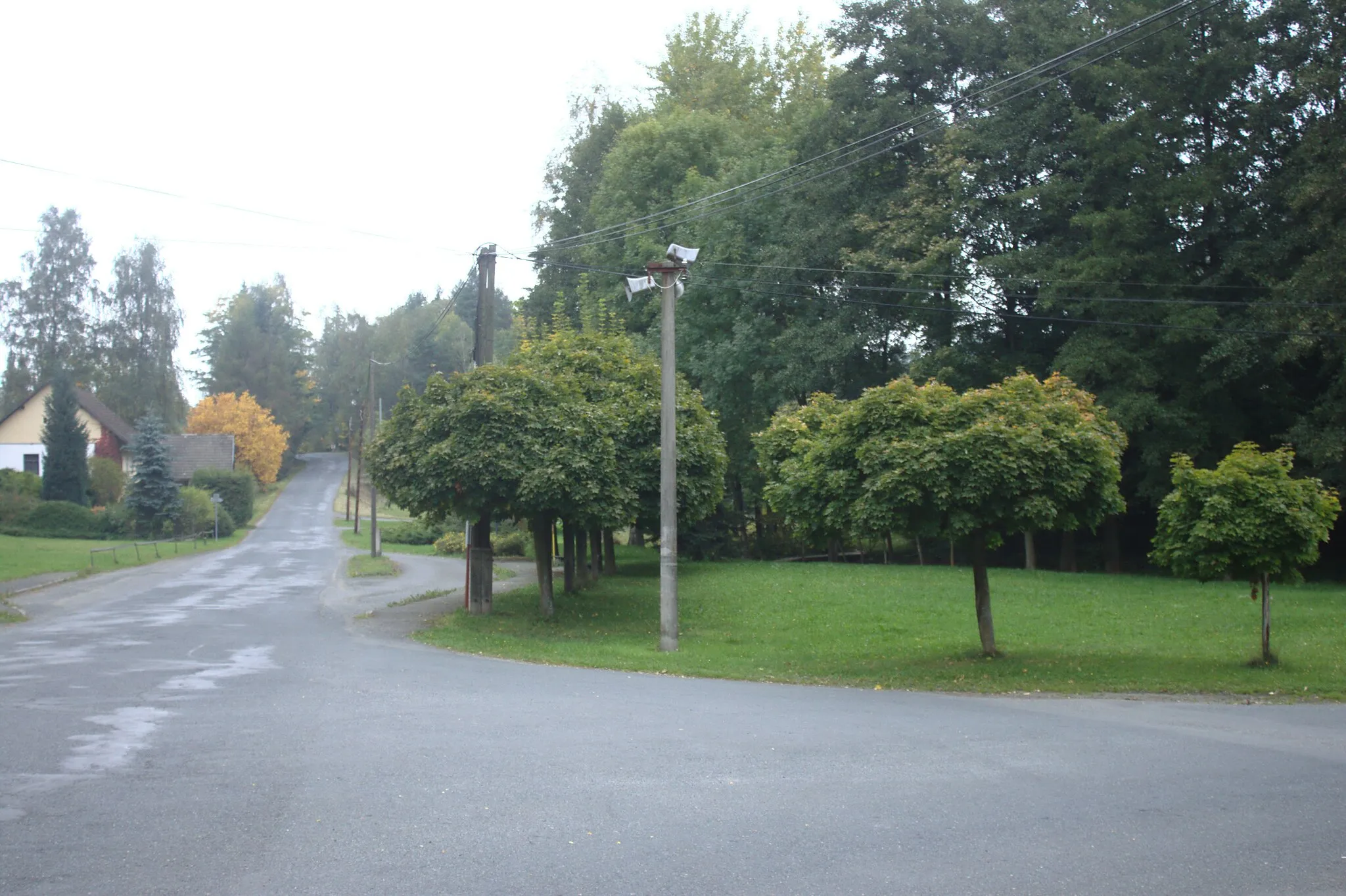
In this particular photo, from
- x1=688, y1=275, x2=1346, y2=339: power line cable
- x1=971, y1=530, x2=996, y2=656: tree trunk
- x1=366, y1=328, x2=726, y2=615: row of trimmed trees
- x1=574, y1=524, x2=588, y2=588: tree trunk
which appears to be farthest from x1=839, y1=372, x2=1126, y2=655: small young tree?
x1=574, y1=524, x2=588, y2=588: tree trunk

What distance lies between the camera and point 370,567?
1634 inches

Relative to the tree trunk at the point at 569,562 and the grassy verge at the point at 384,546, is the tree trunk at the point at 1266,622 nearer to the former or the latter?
the tree trunk at the point at 569,562

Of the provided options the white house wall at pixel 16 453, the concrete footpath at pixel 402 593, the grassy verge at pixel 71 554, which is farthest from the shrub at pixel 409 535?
the white house wall at pixel 16 453

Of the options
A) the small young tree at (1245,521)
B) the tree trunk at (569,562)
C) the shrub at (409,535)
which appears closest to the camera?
the small young tree at (1245,521)

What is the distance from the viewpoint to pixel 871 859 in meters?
6.48

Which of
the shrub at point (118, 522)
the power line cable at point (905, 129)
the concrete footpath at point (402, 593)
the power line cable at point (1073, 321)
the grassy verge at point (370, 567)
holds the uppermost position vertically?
the power line cable at point (905, 129)

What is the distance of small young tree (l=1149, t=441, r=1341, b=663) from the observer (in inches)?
562

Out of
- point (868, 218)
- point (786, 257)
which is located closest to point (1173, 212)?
point (868, 218)

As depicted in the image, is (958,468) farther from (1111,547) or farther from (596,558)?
(1111,547)

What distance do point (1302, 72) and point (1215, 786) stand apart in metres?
23.1

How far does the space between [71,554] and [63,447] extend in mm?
20590

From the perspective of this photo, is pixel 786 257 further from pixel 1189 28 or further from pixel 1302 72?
pixel 1302 72

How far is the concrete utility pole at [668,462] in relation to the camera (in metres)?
19.0

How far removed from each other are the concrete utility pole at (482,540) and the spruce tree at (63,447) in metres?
48.3
